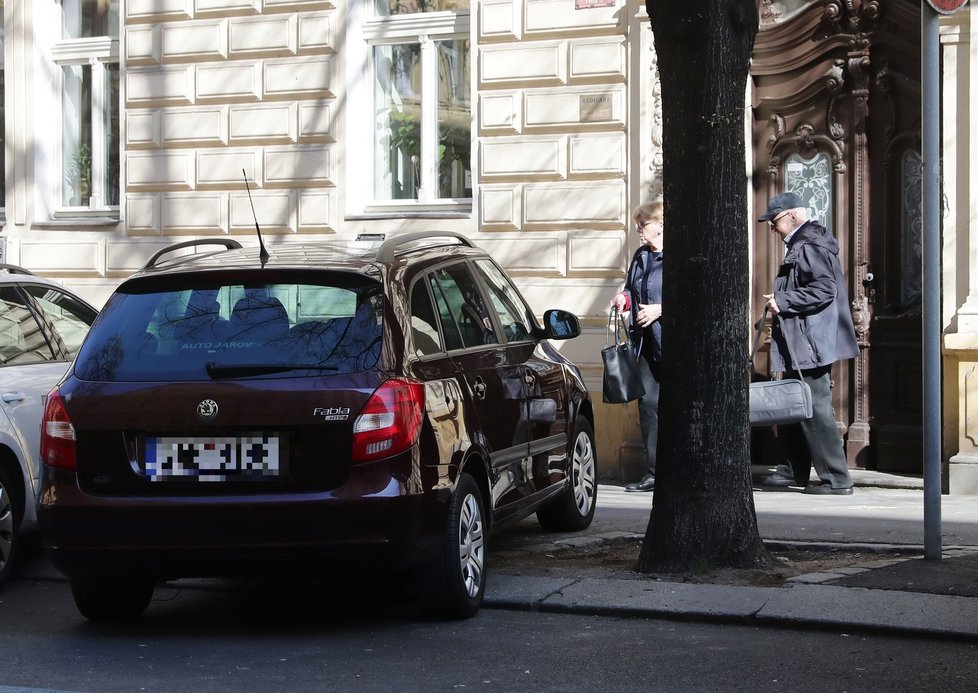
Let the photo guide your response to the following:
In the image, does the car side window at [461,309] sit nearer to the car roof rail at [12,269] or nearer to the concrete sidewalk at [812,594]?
the concrete sidewalk at [812,594]

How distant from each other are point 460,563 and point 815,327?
16.6ft

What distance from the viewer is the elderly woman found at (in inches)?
440

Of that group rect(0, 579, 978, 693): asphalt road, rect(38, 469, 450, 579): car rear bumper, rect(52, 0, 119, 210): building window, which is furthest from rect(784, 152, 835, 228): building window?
rect(38, 469, 450, 579): car rear bumper

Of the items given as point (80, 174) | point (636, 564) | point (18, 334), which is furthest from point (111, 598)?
point (80, 174)

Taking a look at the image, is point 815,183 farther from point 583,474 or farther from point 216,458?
point 216,458

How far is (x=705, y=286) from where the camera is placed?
23.8 ft

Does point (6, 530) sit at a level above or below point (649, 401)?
below

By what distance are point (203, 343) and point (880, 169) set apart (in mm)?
6876

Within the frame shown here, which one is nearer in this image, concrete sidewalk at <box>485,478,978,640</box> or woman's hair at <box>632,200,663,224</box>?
concrete sidewalk at <box>485,478,978,640</box>

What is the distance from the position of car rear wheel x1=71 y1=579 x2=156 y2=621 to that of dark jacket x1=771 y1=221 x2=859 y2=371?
5.38m

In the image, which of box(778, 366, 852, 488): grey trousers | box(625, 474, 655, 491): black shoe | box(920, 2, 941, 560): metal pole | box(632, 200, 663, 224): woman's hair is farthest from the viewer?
box(625, 474, 655, 491): black shoe

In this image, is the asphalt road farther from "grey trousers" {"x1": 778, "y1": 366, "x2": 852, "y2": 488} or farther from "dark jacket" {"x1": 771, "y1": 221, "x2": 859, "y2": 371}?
"dark jacket" {"x1": 771, "y1": 221, "x2": 859, "y2": 371}

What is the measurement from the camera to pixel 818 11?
Answer: 1187 centimetres

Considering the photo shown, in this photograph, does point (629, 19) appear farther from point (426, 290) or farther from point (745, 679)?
point (745, 679)
